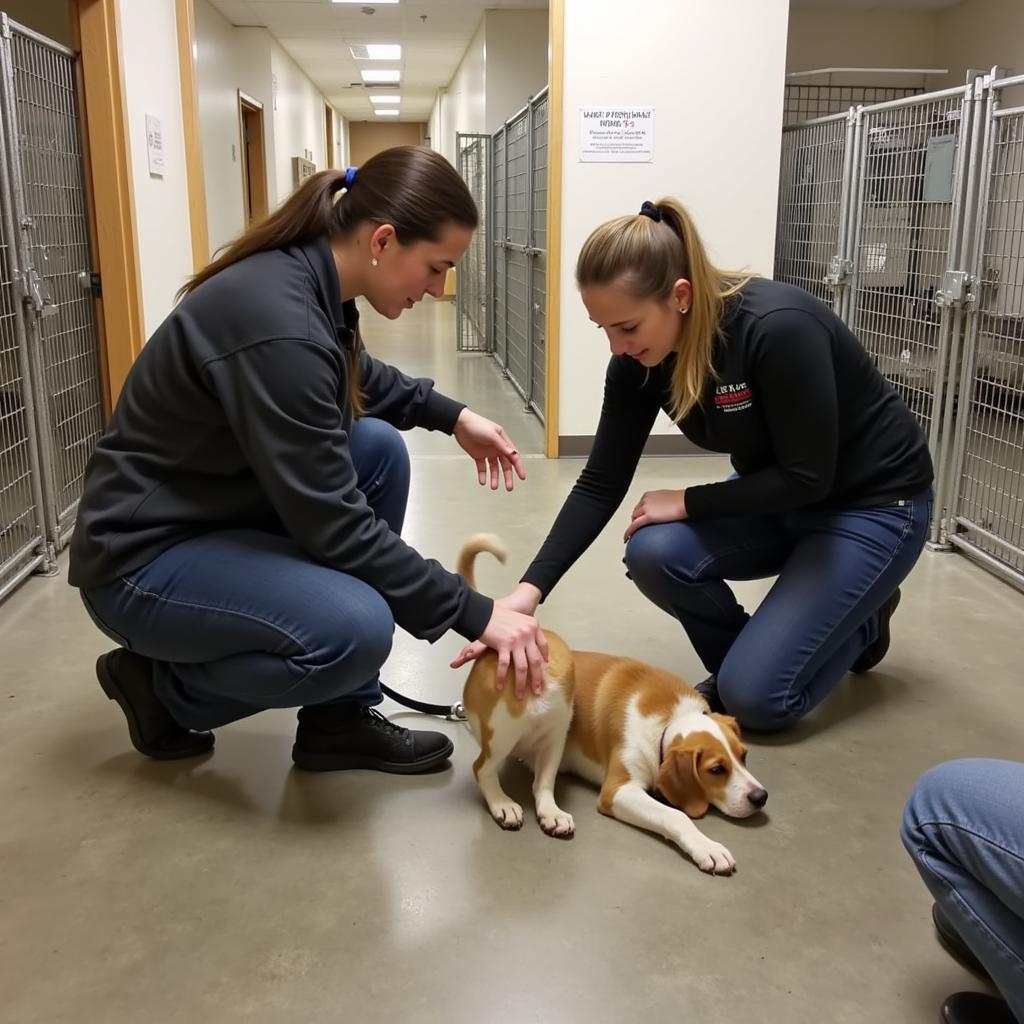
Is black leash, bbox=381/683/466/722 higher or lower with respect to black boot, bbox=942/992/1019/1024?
lower

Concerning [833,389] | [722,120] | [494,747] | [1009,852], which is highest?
[722,120]

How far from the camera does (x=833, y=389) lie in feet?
6.55

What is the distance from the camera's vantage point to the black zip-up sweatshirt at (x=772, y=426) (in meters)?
1.98

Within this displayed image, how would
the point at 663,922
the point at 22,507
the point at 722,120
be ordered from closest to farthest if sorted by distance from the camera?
the point at 663,922 → the point at 22,507 → the point at 722,120

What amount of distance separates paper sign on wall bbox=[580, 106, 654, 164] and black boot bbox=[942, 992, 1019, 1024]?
3.91 m

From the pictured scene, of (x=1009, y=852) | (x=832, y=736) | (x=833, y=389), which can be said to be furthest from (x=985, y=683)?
(x=1009, y=852)

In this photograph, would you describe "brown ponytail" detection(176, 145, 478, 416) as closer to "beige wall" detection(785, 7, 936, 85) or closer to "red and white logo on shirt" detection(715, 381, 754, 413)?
"red and white logo on shirt" detection(715, 381, 754, 413)

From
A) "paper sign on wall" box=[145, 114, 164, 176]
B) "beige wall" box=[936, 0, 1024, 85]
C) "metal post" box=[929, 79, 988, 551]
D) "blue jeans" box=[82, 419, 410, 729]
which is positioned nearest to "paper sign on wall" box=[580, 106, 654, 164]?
"metal post" box=[929, 79, 988, 551]

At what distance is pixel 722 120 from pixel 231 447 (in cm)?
357

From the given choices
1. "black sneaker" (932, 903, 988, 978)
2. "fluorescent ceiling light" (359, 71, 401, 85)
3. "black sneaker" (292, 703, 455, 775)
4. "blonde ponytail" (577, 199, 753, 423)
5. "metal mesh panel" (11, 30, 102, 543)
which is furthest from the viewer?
"fluorescent ceiling light" (359, 71, 401, 85)

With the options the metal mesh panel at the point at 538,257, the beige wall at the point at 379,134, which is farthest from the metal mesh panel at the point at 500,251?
the beige wall at the point at 379,134

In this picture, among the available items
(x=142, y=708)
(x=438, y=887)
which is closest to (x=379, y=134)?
(x=142, y=708)

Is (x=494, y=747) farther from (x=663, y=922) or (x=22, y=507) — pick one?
(x=22, y=507)

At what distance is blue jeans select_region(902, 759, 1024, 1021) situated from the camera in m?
1.11
